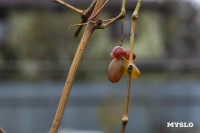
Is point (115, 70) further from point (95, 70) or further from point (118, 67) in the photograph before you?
point (95, 70)

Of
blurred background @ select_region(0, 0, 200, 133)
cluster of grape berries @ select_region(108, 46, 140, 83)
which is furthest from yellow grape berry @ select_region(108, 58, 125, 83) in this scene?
blurred background @ select_region(0, 0, 200, 133)

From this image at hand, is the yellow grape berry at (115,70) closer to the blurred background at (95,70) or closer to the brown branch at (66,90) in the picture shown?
the brown branch at (66,90)

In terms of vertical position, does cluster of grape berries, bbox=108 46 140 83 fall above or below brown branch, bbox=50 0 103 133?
above

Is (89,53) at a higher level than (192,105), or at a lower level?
higher

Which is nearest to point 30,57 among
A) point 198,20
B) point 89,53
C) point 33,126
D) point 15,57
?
point 15,57

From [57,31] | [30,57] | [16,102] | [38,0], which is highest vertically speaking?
[38,0]

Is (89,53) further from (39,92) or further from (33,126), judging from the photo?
(33,126)

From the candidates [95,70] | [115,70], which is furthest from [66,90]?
[95,70]

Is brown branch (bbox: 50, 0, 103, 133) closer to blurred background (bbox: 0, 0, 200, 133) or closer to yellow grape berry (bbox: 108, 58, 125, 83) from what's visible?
yellow grape berry (bbox: 108, 58, 125, 83)
